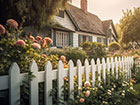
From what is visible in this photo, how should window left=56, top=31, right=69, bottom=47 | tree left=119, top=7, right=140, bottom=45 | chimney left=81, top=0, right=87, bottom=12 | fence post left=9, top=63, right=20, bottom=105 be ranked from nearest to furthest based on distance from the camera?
fence post left=9, top=63, right=20, bottom=105 < window left=56, top=31, right=69, bottom=47 < chimney left=81, top=0, right=87, bottom=12 < tree left=119, top=7, right=140, bottom=45

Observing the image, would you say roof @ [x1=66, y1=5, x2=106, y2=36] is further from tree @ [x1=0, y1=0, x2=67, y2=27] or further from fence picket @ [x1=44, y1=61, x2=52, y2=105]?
fence picket @ [x1=44, y1=61, x2=52, y2=105]

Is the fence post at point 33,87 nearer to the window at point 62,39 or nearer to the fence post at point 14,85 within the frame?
the fence post at point 14,85

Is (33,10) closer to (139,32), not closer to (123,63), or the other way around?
(123,63)

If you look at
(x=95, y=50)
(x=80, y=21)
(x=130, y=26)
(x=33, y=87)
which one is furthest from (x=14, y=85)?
(x=130, y=26)

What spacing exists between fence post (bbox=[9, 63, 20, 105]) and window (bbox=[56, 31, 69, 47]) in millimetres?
9776

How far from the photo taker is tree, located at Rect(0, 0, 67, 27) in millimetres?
4934

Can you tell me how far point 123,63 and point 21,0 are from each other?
4.38 m

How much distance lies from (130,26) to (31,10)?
2017 centimetres

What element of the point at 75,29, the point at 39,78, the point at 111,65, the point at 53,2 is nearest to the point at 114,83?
the point at 111,65

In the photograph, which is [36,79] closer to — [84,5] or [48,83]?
[48,83]

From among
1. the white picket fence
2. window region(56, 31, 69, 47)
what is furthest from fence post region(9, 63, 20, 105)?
window region(56, 31, 69, 47)

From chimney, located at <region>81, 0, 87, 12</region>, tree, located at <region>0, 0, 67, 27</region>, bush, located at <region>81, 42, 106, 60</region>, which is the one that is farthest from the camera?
chimney, located at <region>81, 0, 87, 12</region>

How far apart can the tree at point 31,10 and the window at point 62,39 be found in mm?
5492

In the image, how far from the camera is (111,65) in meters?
3.55
